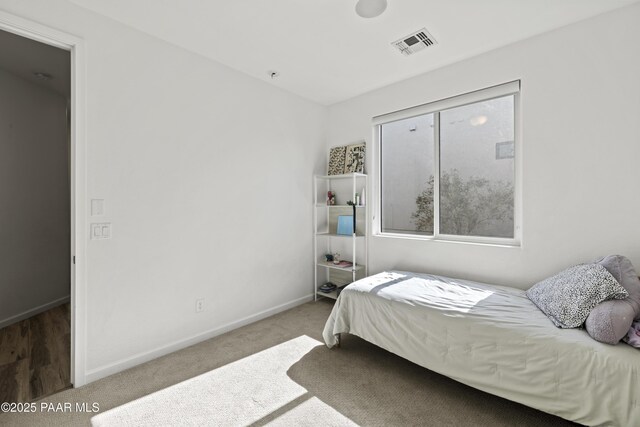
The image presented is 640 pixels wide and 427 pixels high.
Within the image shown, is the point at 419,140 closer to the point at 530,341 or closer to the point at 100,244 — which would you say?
the point at 530,341

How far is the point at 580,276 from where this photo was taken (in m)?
1.77

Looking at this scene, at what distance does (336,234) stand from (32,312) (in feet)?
11.6

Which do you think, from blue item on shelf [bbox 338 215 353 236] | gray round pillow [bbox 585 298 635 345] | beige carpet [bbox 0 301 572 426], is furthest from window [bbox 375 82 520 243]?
beige carpet [bbox 0 301 572 426]

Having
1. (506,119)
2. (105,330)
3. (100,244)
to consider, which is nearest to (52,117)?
(100,244)

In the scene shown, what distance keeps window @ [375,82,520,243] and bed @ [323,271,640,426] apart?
26.5 inches

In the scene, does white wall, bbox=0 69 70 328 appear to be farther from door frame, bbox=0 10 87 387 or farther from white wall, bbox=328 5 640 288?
white wall, bbox=328 5 640 288

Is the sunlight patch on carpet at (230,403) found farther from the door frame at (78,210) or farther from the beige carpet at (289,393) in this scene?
the door frame at (78,210)

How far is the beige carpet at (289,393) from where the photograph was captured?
1681mm

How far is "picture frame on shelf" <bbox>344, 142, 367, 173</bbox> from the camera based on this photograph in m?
3.49

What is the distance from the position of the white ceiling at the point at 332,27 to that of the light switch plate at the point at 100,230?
4.88ft

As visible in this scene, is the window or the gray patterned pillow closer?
the gray patterned pillow

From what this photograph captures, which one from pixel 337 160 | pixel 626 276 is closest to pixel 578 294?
pixel 626 276

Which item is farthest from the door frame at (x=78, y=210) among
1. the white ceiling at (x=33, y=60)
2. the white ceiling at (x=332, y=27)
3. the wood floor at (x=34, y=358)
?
the white ceiling at (x=33, y=60)

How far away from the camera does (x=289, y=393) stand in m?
1.91
